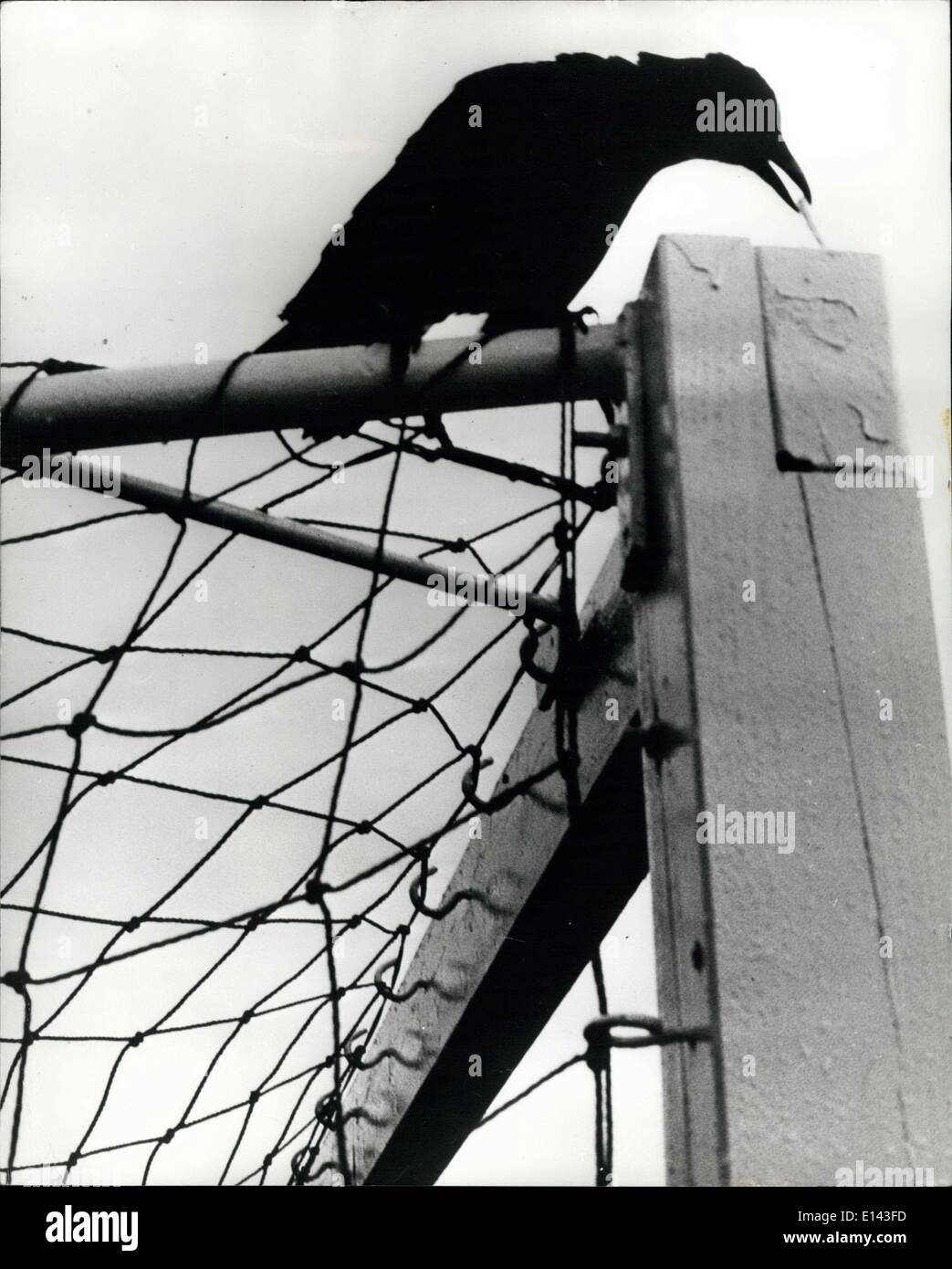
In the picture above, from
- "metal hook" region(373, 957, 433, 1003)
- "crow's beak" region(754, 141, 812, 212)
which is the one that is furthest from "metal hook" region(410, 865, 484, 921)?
"crow's beak" region(754, 141, 812, 212)

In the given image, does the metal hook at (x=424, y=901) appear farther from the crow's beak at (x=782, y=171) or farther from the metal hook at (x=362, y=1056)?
the crow's beak at (x=782, y=171)

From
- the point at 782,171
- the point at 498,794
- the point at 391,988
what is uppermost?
the point at 782,171

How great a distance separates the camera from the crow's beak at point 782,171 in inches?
52.7

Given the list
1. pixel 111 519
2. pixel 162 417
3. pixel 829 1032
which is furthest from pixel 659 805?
pixel 111 519

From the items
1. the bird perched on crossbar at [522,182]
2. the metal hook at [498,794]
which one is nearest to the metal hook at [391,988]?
the metal hook at [498,794]

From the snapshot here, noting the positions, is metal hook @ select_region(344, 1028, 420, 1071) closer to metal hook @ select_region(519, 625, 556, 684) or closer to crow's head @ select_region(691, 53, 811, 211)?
metal hook @ select_region(519, 625, 556, 684)

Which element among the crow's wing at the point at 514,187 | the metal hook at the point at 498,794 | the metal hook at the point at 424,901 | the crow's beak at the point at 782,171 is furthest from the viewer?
the crow's wing at the point at 514,187

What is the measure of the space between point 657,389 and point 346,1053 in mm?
984

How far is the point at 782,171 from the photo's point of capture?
4.52 feet

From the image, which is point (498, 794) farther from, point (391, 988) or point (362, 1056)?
point (362, 1056)

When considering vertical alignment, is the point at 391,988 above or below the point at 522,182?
below

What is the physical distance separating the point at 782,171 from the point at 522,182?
0.41 meters

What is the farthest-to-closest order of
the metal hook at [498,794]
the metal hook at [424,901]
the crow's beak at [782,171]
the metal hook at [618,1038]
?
1. the crow's beak at [782,171]
2. the metal hook at [424,901]
3. the metal hook at [498,794]
4. the metal hook at [618,1038]

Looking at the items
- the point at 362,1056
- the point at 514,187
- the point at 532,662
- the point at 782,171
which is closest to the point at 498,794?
the point at 532,662
